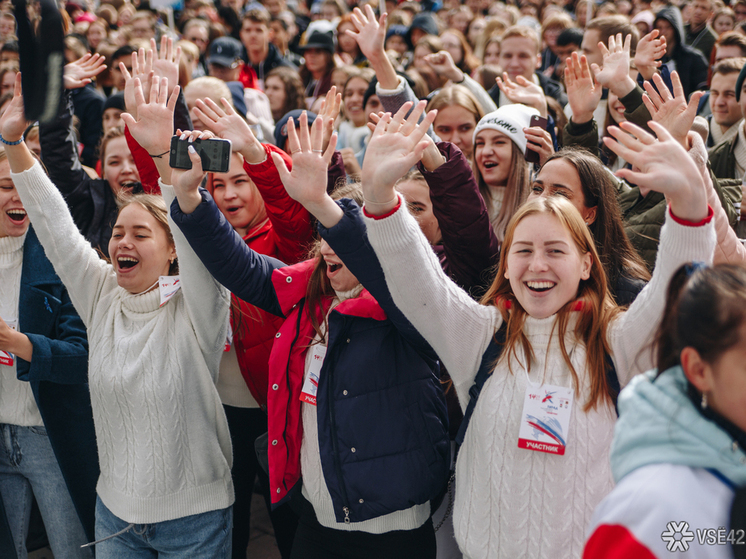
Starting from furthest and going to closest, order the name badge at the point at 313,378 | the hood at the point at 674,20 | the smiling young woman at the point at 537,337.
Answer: the hood at the point at 674,20 → the name badge at the point at 313,378 → the smiling young woman at the point at 537,337

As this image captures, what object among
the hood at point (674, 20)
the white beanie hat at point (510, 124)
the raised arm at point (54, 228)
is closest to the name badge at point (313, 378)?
the raised arm at point (54, 228)

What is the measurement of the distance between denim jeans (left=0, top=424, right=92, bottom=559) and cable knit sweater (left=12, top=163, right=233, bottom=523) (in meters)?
0.42

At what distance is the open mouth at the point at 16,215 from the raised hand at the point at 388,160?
189cm

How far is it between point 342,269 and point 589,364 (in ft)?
2.93

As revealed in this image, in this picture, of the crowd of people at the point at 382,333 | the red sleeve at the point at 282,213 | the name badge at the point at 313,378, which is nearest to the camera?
the crowd of people at the point at 382,333

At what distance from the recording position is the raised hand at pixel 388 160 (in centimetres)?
186

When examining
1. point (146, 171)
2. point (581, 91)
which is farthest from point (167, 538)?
point (581, 91)

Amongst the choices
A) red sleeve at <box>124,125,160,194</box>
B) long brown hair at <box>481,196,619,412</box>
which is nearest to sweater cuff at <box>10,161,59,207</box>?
red sleeve at <box>124,125,160,194</box>

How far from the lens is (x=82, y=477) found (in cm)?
282

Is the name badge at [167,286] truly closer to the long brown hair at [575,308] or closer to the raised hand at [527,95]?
the long brown hair at [575,308]

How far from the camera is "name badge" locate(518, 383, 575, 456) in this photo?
1.82 m

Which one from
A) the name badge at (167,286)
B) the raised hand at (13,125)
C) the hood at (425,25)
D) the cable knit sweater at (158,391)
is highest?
the hood at (425,25)

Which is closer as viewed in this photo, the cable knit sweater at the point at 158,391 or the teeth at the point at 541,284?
the teeth at the point at 541,284

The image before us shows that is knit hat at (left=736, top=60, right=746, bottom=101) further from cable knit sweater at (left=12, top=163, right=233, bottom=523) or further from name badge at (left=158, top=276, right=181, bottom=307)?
name badge at (left=158, top=276, right=181, bottom=307)
